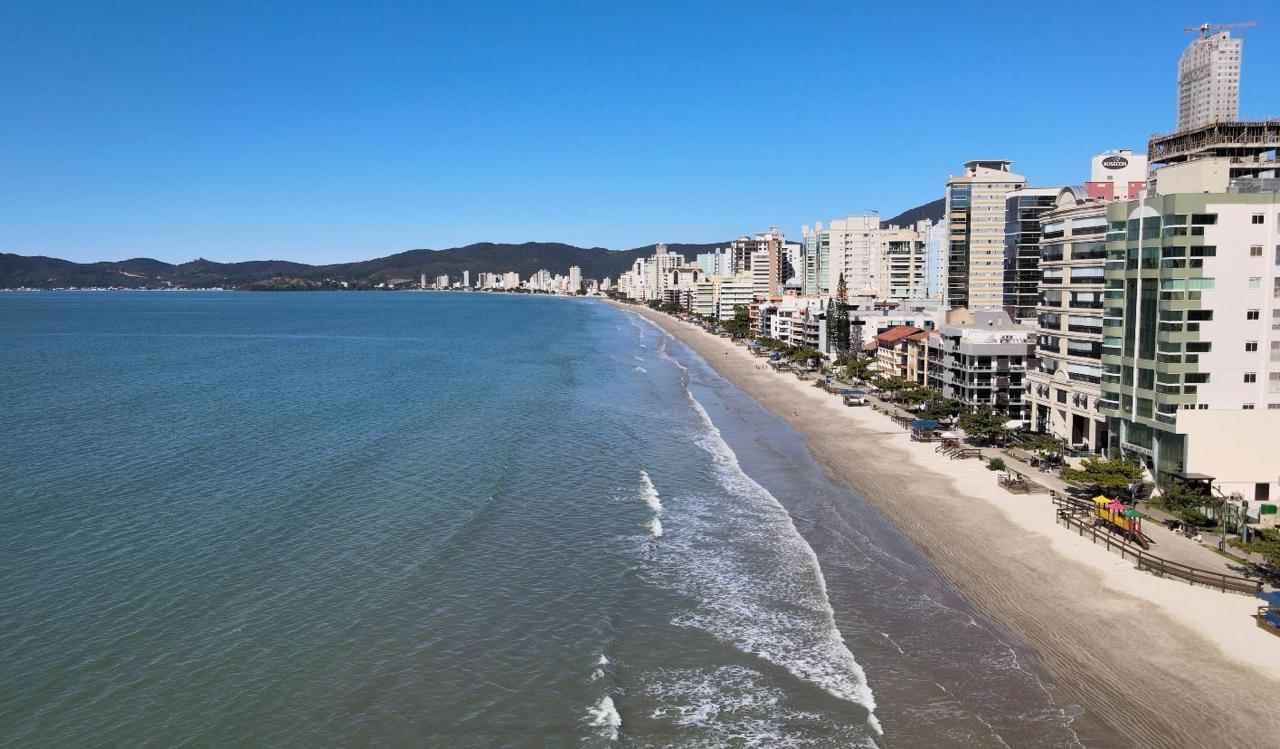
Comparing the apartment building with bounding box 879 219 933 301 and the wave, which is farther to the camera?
the apartment building with bounding box 879 219 933 301

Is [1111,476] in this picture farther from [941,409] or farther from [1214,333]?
[941,409]

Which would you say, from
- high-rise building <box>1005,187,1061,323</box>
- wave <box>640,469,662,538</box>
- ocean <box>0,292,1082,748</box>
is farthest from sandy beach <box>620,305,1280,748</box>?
high-rise building <box>1005,187,1061,323</box>

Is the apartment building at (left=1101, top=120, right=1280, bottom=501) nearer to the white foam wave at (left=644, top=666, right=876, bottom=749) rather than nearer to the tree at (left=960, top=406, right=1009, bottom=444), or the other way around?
the tree at (left=960, top=406, right=1009, bottom=444)

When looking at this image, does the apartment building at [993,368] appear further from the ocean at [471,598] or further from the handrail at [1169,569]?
the handrail at [1169,569]

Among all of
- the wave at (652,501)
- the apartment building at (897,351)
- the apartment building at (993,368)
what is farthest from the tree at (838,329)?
the wave at (652,501)

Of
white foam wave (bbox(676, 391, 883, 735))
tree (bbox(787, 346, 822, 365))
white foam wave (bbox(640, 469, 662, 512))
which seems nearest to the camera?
white foam wave (bbox(676, 391, 883, 735))
